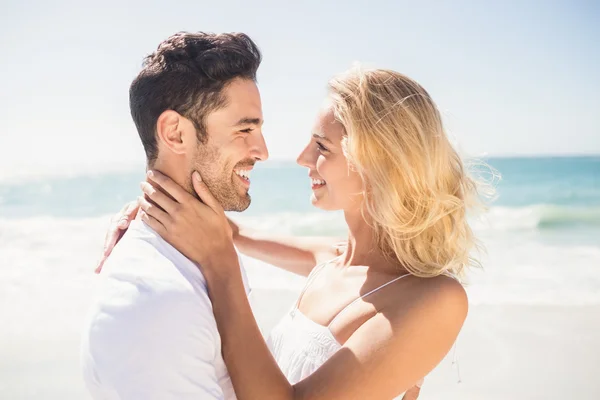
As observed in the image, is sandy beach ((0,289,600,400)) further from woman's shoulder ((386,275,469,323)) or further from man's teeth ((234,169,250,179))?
man's teeth ((234,169,250,179))

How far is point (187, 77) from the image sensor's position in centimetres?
225

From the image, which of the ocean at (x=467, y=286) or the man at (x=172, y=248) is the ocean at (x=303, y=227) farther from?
the man at (x=172, y=248)

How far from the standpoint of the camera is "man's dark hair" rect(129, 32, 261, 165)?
7.37ft

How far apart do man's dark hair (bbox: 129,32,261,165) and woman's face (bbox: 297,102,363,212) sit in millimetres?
650

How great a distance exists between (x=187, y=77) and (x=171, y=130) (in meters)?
0.23

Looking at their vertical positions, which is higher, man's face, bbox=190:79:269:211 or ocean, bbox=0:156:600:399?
man's face, bbox=190:79:269:211

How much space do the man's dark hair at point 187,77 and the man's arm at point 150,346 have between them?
2.51 ft

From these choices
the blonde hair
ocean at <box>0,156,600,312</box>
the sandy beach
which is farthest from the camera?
ocean at <box>0,156,600,312</box>

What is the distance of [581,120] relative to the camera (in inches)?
1503

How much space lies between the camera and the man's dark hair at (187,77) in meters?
2.25

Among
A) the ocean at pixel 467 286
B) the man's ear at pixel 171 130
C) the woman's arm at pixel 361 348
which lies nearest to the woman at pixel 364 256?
the woman's arm at pixel 361 348

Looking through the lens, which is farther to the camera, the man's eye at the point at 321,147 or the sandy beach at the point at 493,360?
the sandy beach at the point at 493,360

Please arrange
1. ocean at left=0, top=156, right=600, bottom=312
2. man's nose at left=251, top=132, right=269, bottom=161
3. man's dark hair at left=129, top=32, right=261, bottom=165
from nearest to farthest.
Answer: man's dark hair at left=129, top=32, right=261, bottom=165
man's nose at left=251, top=132, right=269, bottom=161
ocean at left=0, top=156, right=600, bottom=312

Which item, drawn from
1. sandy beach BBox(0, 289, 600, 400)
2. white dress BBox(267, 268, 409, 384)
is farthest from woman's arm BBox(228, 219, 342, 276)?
sandy beach BBox(0, 289, 600, 400)
